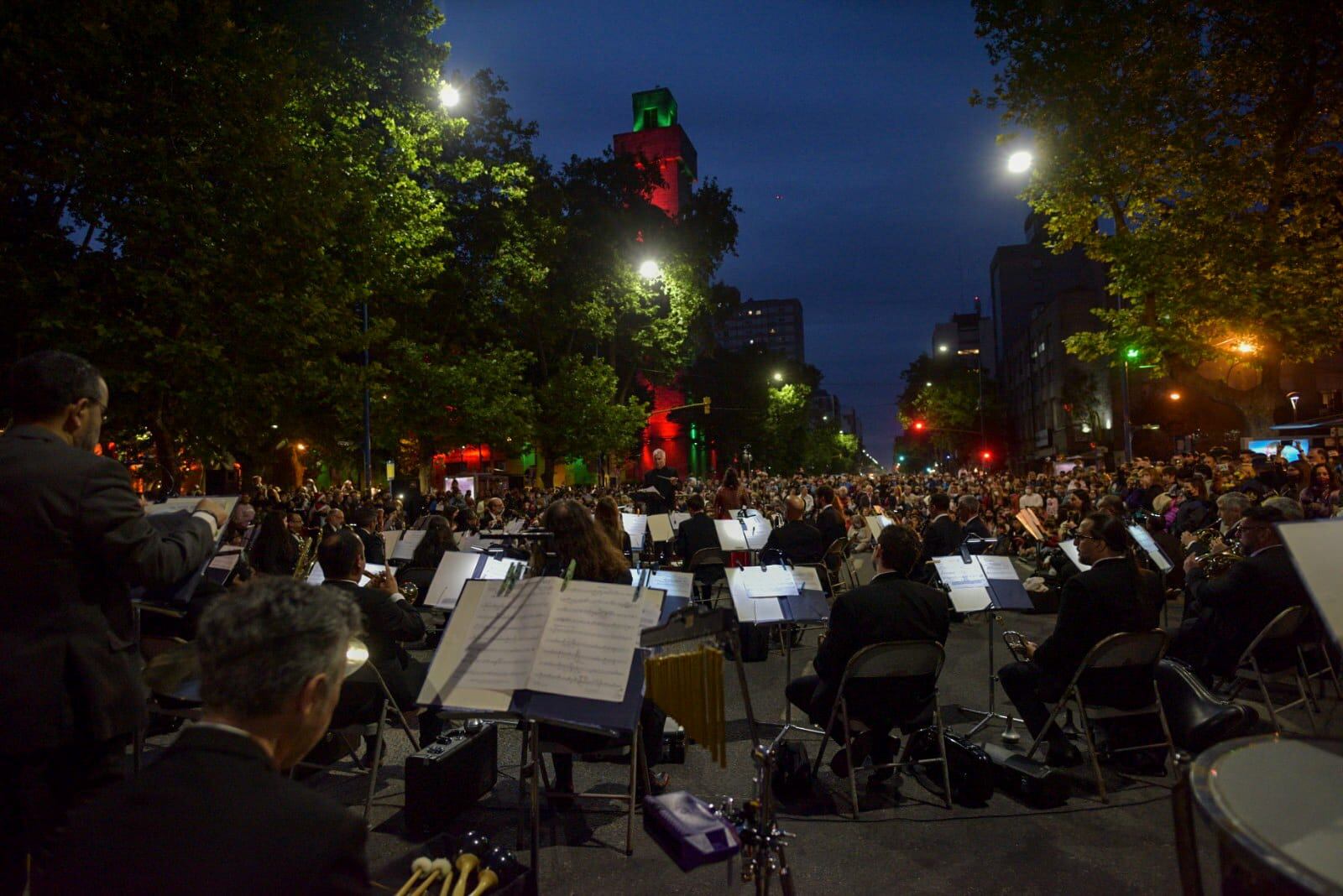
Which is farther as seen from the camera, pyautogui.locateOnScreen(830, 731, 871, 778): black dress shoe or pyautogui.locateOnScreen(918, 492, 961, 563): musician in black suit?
pyautogui.locateOnScreen(918, 492, 961, 563): musician in black suit

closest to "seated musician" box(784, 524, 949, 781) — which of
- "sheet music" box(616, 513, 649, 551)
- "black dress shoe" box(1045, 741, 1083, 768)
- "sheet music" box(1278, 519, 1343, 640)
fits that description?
"black dress shoe" box(1045, 741, 1083, 768)

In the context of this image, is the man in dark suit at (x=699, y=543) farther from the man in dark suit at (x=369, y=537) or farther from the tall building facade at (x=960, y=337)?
the tall building facade at (x=960, y=337)

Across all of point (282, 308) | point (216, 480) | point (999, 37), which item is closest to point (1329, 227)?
point (999, 37)

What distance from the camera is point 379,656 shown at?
509 centimetres

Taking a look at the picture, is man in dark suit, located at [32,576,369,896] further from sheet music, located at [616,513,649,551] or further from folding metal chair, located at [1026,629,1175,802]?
sheet music, located at [616,513,649,551]

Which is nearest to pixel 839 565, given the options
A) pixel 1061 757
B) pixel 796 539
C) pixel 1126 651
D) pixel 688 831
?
pixel 796 539

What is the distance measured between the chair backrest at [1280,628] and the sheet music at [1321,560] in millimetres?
3746

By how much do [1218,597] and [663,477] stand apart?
9753 millimetres

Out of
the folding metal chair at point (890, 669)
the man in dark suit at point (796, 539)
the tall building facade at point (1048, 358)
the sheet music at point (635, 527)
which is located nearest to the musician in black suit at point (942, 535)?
the man in dark suit at point (796, 539)

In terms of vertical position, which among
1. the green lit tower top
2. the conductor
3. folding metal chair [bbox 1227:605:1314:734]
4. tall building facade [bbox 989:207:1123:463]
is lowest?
folding metal chair [bbox 1227:605:1314:734]

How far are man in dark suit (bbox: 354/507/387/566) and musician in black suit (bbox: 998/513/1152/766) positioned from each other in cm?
655

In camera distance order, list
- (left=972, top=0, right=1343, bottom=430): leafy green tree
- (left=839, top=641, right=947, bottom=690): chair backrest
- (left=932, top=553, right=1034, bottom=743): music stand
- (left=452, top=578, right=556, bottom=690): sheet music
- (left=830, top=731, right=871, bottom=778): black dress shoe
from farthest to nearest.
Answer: (left=972, top=0, right=1343, bottom=430): leafy green tree, (left=932, top=553, right=1034, bottom=743): music stand, (left=830, top=731, right=871, bottom=778): black dress shoe, (left=839, top=641, right=947, bottom=690): chair backrest, (left=452, top=578, right=556, bottom=690): sheet music

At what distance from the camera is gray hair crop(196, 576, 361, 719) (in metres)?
1.63

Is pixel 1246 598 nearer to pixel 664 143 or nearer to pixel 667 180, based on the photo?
pixel 667 180
